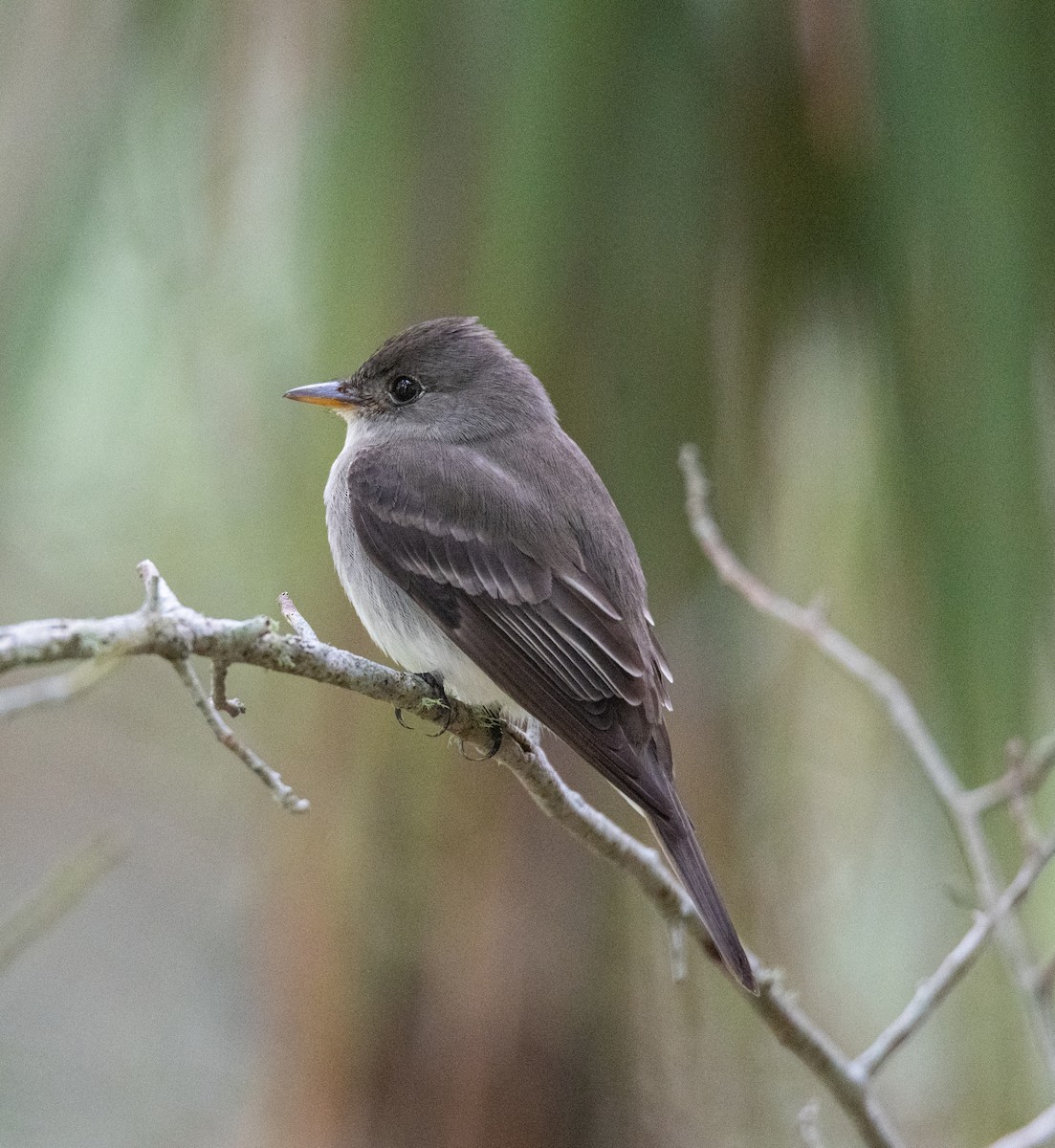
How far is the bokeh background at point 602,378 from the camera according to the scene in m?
2.94

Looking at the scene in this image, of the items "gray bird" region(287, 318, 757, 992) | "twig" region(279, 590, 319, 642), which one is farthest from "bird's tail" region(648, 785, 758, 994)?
"twig" region(279, 590, 319, 642)

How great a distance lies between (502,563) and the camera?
270 centimetres

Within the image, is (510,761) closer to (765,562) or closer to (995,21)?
(765,562)

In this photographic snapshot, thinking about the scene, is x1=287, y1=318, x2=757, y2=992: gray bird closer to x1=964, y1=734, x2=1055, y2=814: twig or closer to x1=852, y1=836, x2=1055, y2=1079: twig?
x1=852, y1=836, x2=1055, y2=1079: twig

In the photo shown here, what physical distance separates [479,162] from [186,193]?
0.62 metres

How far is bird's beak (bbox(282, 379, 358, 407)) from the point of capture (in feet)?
10.0

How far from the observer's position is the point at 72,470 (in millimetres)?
4762

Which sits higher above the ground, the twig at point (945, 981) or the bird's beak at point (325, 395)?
the bird's beak at point (325, 395)

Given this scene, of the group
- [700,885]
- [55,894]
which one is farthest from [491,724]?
[55,894]

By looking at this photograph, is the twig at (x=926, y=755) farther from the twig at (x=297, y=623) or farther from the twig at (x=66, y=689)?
the twig at (x=66, y=689)

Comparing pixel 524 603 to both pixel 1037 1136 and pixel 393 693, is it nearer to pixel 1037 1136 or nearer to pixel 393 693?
pixel 393 693

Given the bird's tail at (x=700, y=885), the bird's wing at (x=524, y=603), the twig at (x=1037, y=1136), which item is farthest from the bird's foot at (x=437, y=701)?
the twig at (x=1037, y=1136)

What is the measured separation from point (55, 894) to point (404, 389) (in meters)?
1.75

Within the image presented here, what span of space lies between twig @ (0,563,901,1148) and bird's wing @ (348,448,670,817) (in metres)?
0.12
